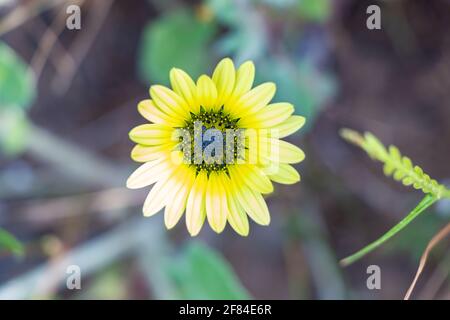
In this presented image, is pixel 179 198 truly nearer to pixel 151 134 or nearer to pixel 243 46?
pixel 151 134

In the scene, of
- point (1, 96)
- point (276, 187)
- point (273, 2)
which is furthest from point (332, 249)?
point (1, 96)

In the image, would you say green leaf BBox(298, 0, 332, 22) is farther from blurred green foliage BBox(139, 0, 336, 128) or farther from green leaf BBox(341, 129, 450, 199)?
green leaf BBox(341, 129, 450, 199)

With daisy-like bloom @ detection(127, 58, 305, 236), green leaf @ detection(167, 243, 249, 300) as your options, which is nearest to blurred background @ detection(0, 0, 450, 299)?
green leaf @ detection(167, 243, 249, 300)

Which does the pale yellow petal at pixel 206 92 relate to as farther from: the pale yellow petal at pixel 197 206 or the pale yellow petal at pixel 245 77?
the pale yellow petal at pixel 197 206

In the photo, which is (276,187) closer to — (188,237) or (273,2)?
(188,237)

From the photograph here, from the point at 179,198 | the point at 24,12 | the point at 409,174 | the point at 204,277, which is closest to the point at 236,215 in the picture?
the point at 179,198
